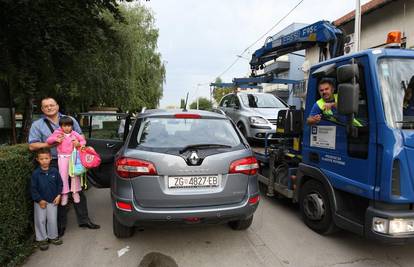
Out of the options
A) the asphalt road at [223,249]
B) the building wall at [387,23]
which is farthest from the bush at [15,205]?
the building wall at [387,23]

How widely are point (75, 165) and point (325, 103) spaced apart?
3484mm

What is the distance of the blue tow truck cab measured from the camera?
308cm

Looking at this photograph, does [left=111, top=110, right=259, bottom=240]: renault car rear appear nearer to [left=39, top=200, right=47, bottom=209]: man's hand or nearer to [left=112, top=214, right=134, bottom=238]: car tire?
[left=112, top=214, right=134, bottom=238]: car tire

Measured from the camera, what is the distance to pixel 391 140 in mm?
3066

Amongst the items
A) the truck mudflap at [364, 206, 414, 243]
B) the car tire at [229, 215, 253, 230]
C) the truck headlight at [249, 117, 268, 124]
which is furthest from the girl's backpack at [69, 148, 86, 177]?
the truck headlight at [249, 117, 268, 124]

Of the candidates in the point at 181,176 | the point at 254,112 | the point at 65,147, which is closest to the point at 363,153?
the point at 181,176

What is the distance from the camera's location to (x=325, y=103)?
13.5ft

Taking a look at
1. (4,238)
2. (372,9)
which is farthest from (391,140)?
(372,9)

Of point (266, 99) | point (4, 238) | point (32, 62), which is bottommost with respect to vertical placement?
point (4, 238)

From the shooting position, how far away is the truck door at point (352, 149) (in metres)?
3.31

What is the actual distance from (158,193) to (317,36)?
4.40 m

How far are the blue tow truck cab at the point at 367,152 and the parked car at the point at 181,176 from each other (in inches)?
42.2

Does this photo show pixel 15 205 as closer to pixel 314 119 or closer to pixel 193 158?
pixel 193 158

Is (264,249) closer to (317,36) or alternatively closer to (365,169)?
(365,169)
